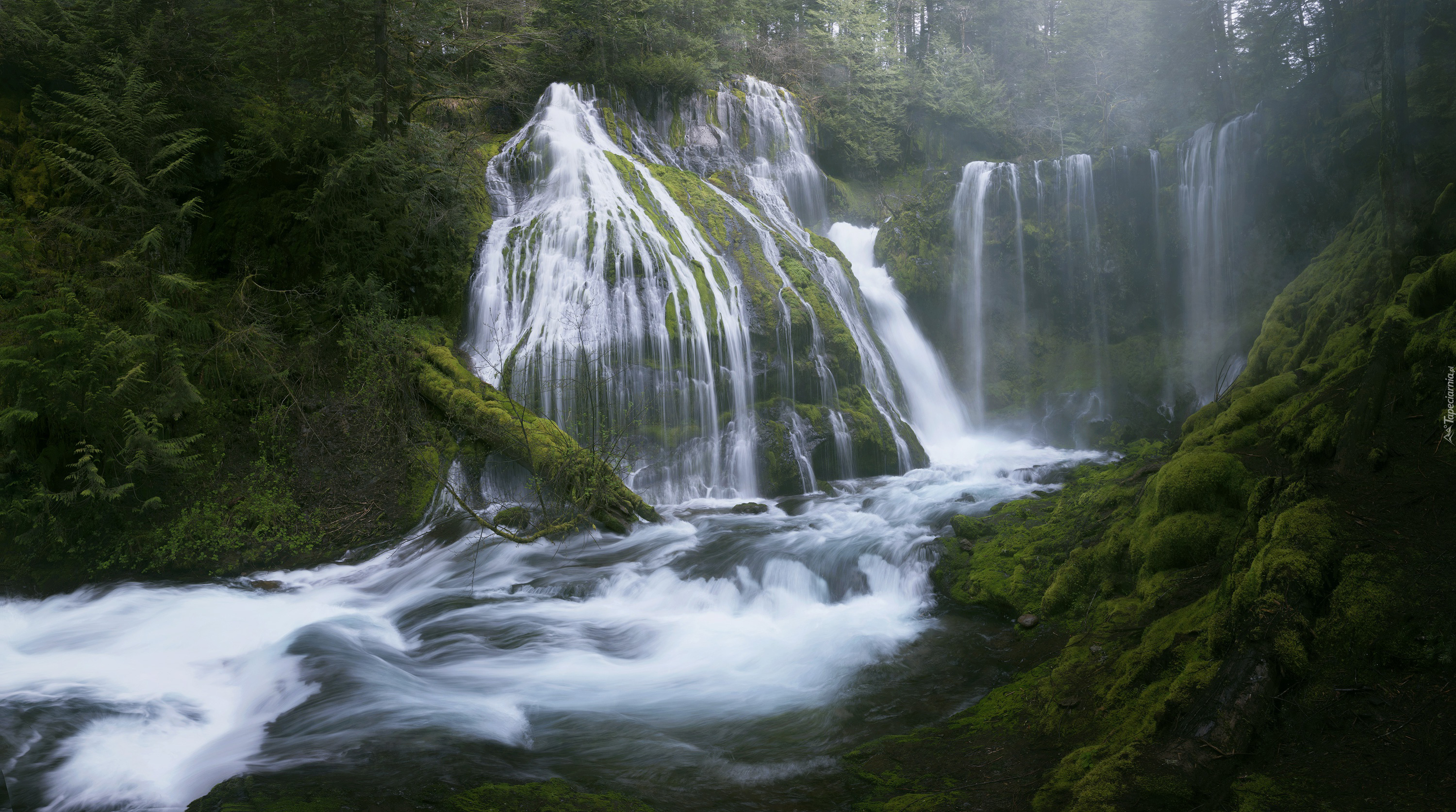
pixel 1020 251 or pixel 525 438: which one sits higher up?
pixel 1020 251

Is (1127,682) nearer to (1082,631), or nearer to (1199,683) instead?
(1199,683)

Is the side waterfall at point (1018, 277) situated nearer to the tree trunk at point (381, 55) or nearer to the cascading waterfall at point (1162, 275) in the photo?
the cascading waterfall at point (1162, 275)

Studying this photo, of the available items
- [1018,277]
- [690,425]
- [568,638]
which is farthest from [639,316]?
[1018,277]

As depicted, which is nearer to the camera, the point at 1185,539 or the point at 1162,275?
the point at 1185,539

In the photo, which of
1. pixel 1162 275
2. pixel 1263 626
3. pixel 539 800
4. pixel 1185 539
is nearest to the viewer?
pixel 1263 626

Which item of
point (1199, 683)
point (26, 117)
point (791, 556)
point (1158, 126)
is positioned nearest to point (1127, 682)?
point (1199, 683)

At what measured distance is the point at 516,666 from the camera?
621 centimetres

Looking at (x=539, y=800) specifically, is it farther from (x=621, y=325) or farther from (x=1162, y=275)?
(x=1162, y=275)

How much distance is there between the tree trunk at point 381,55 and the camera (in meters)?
10.1

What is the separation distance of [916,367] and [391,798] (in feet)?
44.9

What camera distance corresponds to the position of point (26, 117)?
32.2 feet

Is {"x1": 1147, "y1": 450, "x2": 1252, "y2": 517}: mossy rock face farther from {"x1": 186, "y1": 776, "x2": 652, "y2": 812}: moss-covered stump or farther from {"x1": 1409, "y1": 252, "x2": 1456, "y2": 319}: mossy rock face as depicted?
{"x1": 186, "y1": 776, "x2": 652, "y2": 812}: moss-covered stump

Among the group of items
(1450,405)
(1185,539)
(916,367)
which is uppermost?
(916,367)

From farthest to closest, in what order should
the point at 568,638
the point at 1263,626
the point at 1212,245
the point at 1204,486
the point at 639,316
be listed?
the point at 1212,245 → the point at 639,316 → the point at 568,638 → the point at 1204,486 → the point at 1263,626
